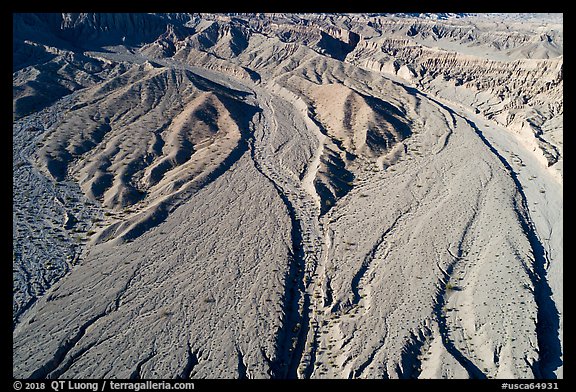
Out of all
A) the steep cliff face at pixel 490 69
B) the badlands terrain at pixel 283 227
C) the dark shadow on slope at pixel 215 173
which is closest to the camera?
the badlands terrain at pixel 283 227

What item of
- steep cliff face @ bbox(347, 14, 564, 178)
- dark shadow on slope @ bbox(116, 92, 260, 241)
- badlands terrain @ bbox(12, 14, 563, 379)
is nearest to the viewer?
badlands terrain @ bbox(12, 14, 563, 379)

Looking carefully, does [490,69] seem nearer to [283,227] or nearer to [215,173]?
[215,173]

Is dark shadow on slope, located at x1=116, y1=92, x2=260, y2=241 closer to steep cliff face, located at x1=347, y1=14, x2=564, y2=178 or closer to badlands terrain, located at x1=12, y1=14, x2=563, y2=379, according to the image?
badlands terrain, located at x1=12, y1=14, x2=563, y2=379

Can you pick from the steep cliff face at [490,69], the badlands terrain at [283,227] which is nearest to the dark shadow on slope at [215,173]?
the badlands terrain at [283,227]

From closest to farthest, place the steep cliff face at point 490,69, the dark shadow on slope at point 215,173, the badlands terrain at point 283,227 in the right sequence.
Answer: the badlands terrain at point 283,227 < the dark shadow on slope at point 215,173 < the steep cliff face at point 490,69

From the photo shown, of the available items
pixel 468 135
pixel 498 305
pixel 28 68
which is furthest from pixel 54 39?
pixel 498 305

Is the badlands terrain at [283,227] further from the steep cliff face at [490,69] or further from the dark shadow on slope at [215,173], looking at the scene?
the steep cliff face at [490,69]

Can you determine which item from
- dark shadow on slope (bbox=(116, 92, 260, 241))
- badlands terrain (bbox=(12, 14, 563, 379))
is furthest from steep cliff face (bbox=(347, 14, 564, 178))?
dark shadow on slope (bbox=(116, 92, 260, 241))

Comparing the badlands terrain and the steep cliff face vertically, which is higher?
the steep cliff face
